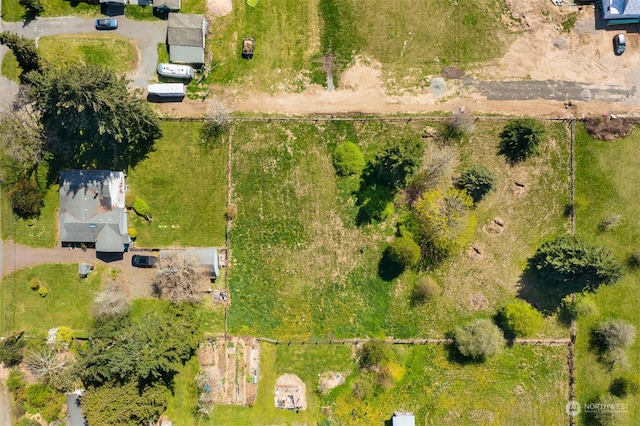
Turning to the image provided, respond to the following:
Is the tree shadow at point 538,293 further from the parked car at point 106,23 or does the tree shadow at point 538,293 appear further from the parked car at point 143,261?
the parked car at point 106,23

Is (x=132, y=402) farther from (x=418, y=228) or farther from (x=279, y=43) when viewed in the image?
(x=279, y=43)

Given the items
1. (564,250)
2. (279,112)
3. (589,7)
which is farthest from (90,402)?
(589,7)

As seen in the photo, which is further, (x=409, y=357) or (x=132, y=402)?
(x=409, y=357)

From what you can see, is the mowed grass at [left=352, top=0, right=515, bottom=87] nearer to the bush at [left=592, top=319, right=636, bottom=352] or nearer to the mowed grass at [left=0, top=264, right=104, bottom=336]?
the bush at [left=592, top=319, right=636, bottom=352]

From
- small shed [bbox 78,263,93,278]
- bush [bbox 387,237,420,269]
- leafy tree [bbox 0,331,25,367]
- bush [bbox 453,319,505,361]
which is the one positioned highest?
bush [bbox 387,237,420,269]

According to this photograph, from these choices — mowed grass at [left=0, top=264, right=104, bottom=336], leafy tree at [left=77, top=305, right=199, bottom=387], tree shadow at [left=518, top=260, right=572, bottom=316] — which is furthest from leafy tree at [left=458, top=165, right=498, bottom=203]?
mowed grass at [left=0, top=264, right=104, bottom=336]

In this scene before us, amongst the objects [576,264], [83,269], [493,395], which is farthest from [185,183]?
[576,264]
